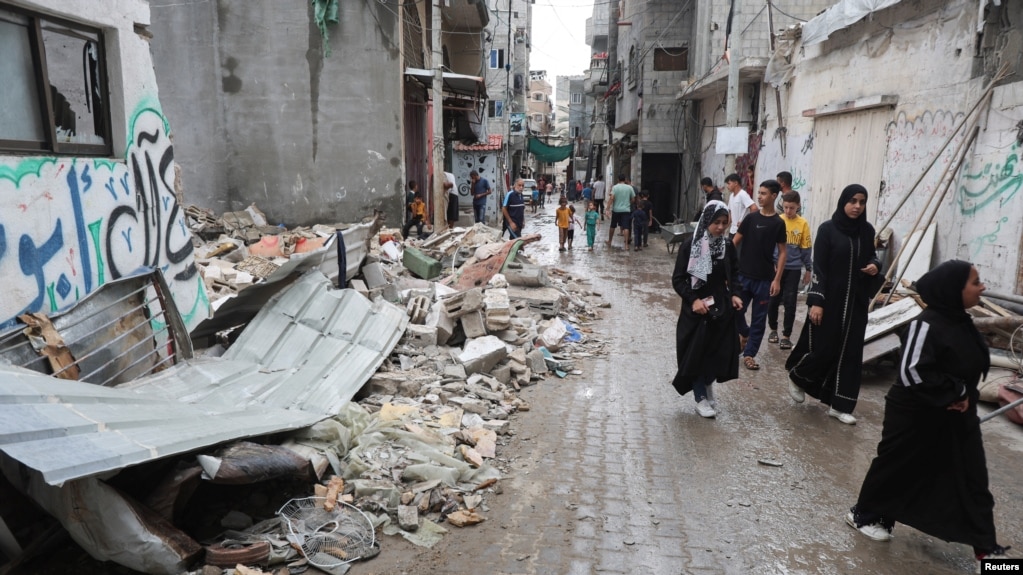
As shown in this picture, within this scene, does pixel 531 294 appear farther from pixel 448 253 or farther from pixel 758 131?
pixel 758 131

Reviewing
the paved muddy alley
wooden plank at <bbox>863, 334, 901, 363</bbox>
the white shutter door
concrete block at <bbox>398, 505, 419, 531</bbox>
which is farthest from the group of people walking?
concrete block at <bbox>398, 505, 419, 531</bbox>

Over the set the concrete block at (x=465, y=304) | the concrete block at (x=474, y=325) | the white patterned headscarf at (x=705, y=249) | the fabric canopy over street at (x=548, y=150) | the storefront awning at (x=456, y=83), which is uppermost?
the storefront awning at (x=456, y=83)

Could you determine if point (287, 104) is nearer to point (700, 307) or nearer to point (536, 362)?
point (536, 362)

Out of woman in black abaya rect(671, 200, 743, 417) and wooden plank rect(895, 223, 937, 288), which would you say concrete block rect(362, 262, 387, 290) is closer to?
woman in black abaya rect(671, 200, 743, 417)

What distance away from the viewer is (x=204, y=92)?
14227mm

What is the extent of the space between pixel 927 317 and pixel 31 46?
5.70 m

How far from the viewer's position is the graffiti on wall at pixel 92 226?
13.6ft

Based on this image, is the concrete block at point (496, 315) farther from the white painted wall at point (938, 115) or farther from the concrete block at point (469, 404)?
the white painted wall at point (938, 115)

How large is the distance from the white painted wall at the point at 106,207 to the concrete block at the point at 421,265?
4.32 metres

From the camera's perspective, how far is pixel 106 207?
499cm

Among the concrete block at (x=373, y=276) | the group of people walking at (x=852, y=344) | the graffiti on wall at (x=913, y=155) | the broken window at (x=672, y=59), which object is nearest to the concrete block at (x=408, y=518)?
the group of people walking at (x=852, y=344)

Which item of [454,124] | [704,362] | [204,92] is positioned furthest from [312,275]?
[454,124]

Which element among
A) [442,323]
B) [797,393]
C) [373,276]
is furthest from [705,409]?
[373,276]

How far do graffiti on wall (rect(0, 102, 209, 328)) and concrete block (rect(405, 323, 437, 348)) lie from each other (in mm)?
1920
